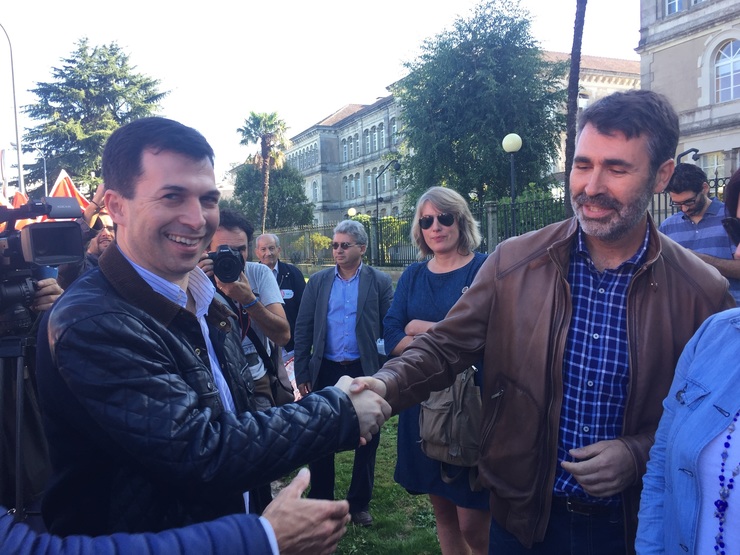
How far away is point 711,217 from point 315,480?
4113 mm

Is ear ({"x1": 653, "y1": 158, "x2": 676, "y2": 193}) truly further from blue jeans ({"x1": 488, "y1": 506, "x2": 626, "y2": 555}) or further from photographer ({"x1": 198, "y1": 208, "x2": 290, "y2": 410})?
photographer ({"x1": 198, "y1": 208, "x2": 290, "y2": 410})

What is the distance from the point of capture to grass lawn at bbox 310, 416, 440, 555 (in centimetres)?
403

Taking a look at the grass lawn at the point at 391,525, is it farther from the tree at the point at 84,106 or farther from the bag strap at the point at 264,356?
the tree at the point at 84,106

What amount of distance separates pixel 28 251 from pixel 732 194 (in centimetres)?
315

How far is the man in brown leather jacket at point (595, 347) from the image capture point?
1999mm

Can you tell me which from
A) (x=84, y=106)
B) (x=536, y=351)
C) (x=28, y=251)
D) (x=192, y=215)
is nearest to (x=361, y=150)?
(x=84, y=106)

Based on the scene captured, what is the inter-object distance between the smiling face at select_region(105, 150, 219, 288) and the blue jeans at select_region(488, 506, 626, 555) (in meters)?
1.65

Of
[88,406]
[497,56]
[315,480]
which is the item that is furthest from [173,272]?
[497,56]

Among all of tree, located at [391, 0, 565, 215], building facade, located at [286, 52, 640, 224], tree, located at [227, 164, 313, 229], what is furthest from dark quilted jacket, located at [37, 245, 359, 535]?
tree, located at [227, 164, 313, 229]

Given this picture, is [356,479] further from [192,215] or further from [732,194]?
[732,194]

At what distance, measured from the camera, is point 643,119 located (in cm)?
205

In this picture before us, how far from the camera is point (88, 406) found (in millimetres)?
1409

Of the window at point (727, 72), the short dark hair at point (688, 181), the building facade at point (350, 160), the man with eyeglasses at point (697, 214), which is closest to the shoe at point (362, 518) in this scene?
the man with eyeglasses at point (697, 214)

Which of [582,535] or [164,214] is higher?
[164,214]
